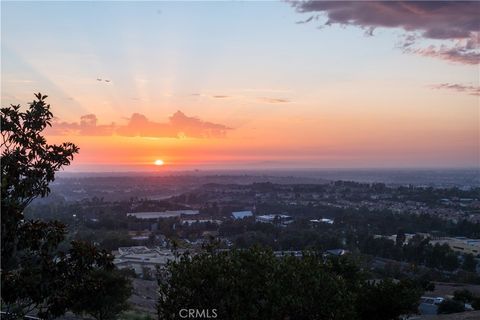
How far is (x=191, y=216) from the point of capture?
74.5 m

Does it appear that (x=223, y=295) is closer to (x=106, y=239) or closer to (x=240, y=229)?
(x=106, y=239)

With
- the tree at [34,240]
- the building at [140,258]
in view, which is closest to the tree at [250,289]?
the tree at [34,240]

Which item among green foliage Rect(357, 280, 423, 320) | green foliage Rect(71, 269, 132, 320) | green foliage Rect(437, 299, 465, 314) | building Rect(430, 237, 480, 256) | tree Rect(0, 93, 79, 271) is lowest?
building Rect(430, 237, 480, 256)

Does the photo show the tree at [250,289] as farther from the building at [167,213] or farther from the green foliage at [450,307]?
the building at [167,213]

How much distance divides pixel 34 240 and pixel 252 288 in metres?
3.18

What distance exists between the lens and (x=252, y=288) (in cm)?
723

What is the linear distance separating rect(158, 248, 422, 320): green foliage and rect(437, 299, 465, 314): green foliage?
15.5 metres

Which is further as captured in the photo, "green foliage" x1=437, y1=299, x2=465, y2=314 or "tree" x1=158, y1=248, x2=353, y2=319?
"green foliage" x1=437, y1=299, x2=465, y2=314

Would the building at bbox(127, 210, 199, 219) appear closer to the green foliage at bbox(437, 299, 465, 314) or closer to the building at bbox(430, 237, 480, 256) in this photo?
the building at bbox(430, 237, 480, 256)

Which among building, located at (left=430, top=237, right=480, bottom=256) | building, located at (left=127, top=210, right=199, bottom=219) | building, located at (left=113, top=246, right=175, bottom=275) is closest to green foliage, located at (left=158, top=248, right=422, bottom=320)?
building, located at (left=113, top=246, right=175, bottom=275)

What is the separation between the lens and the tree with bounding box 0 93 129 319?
5.93 meters

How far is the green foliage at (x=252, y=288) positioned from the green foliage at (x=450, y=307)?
15.5m

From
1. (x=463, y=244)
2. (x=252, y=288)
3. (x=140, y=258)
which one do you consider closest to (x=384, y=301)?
(x=252, y=288)

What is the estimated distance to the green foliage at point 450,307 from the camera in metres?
21.4
